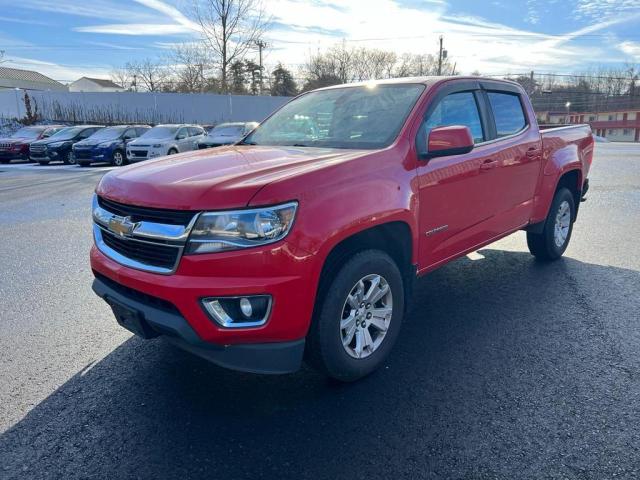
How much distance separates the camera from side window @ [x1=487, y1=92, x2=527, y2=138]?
14.1 feet

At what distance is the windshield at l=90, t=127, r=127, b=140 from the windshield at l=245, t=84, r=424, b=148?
52.3ft

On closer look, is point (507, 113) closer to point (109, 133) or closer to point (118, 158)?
point (118, 158)

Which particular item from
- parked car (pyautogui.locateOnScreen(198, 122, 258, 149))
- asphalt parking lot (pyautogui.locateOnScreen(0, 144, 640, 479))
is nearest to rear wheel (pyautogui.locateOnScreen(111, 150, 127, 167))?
parked car (pyautogui.locateOnScreen(198, 122, 258, 149))

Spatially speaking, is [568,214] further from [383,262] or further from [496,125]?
[383,262]

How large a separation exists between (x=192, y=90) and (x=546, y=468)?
45.6 meters

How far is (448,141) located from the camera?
10.2 ft

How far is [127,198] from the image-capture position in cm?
268

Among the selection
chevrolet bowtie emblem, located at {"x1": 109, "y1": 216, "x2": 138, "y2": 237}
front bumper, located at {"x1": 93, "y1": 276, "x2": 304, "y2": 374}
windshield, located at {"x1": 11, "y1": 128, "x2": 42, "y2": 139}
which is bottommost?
front bumper, located at {"x1": 93, "y1": 276, "x2": 304, "y2": 374}

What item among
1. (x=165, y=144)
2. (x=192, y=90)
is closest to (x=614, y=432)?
(x=165, y=144)

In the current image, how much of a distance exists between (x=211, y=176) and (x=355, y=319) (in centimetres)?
121

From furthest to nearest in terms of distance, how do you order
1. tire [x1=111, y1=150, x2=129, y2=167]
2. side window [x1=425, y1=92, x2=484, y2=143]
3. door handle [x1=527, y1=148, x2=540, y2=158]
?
tire [x1=111, y1=150, x2=129, y2=167], door handle [x1=527, y1=148, x2=540, y2=158], side window [x1=425, y1=92, x2=484, y2=143]

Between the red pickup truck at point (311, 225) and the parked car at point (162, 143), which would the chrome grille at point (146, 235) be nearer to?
the red pickup truck at point (311, 225)

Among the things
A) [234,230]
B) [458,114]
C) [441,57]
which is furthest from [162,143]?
[441,57]

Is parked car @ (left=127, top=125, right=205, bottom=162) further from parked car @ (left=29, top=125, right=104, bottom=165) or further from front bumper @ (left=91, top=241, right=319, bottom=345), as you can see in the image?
front bumper @ (left=91, top=241, right=319, bottom=345)
